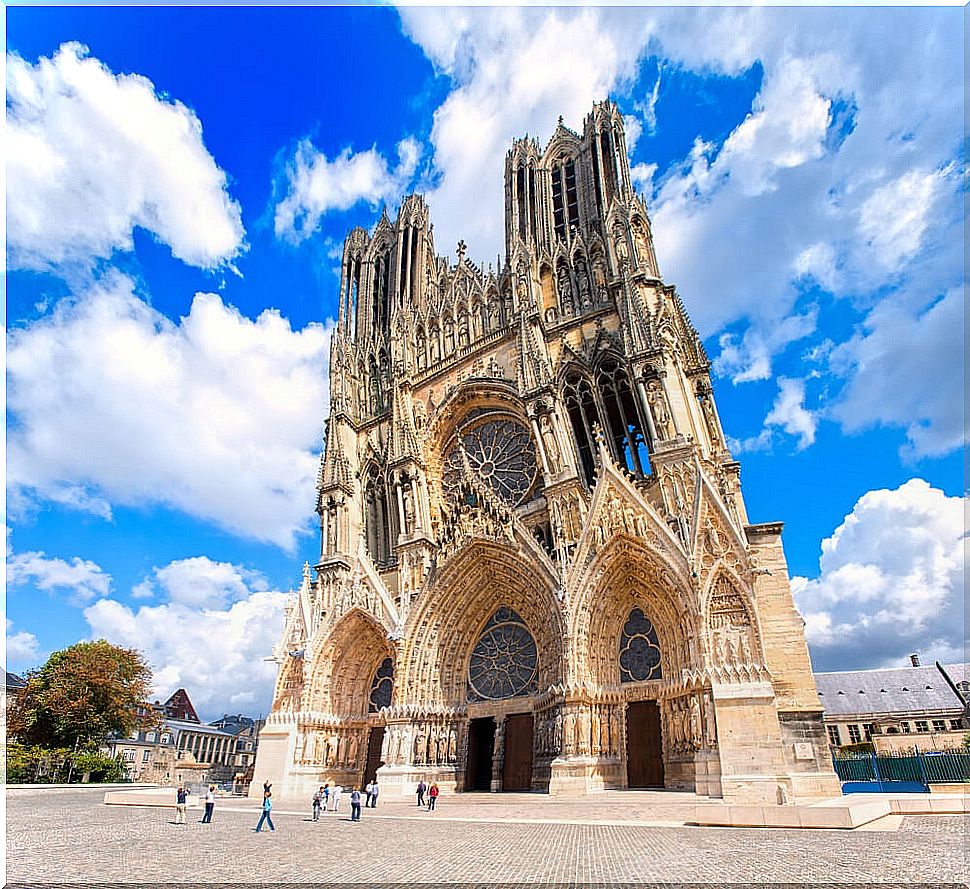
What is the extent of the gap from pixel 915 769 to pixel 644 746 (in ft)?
36.9

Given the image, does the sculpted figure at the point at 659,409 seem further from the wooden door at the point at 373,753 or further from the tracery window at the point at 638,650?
the wooden door at the point at 373,753

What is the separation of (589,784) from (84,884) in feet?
37.8

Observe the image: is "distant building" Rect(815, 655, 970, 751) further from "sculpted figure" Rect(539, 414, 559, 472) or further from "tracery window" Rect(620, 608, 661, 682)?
"sculpted figure" Rect(539, 414, 559, 472)

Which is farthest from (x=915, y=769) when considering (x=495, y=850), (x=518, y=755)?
(x=495, y=850)

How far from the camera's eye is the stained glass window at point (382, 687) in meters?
21.8

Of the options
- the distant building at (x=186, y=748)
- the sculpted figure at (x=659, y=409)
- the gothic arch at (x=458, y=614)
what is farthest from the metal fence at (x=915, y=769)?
the distant building at (x=186, y=748)

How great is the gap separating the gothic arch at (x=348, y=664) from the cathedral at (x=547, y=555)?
2.7 inches

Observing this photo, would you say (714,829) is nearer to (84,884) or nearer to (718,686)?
(718,686)

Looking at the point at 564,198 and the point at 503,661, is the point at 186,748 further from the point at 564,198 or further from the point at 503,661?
the point at 564,198

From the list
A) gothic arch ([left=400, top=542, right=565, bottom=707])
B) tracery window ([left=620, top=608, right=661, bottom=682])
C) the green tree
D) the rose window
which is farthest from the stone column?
the green tree

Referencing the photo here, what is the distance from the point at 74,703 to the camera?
28.7 meters

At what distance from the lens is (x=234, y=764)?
5725cm

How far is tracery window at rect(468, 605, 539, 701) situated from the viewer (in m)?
19.3

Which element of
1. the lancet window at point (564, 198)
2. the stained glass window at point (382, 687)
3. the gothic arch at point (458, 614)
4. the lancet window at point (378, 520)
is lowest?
the stained glass window at point (382, 687)
